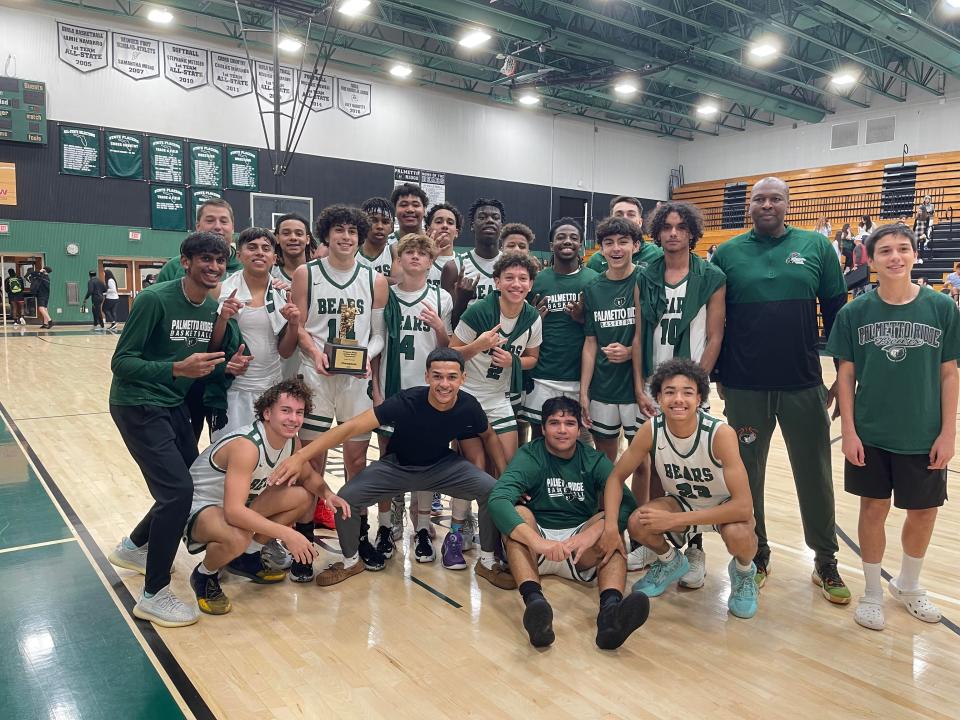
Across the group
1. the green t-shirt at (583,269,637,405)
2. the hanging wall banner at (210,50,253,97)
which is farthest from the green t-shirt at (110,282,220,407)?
the hanging wall banner at (210,50,253,97)

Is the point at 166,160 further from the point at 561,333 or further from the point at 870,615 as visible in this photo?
the point at 870,615

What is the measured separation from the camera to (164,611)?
9.78 ft

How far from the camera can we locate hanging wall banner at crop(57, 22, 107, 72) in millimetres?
15656

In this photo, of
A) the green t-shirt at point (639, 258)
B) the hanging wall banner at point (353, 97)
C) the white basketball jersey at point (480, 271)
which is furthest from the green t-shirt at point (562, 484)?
the hanging wall banner at point (353, 97)

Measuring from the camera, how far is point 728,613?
3.20m

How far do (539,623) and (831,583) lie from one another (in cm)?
158

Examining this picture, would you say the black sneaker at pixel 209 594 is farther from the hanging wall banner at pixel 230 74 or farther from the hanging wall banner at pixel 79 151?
the hanging wall banner at pixel 230 74

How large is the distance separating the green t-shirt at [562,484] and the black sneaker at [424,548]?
0.63 metres

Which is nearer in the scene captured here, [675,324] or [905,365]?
[905,365]

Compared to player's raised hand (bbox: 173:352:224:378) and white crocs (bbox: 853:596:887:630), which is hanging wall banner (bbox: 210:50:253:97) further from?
white crocs (bbox: 853:596:887:630)

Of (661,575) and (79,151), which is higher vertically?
(79,151)

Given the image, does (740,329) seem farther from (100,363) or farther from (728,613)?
(100,363)

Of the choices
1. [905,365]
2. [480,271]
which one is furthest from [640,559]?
[480,271]

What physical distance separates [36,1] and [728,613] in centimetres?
1850
